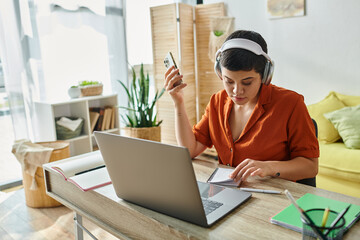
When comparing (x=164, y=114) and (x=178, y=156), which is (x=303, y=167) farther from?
(x=164, y=114)

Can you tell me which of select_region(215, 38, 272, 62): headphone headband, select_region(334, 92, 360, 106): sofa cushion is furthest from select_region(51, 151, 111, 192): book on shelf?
select_region(334, 92, 360, 106): sofa cushion

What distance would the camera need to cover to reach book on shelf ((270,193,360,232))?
87cm

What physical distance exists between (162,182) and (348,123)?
2.48 meters

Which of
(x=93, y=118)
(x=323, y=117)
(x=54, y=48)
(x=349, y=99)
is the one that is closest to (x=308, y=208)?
(x=323, y=117)

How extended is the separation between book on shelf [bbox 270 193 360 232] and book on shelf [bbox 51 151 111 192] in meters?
0.65

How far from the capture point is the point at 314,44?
349 centimetres

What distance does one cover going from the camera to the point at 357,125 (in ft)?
9.28

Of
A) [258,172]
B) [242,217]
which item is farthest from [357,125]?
[242,217]

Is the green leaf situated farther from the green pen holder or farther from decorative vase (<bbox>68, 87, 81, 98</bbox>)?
the green pen holder

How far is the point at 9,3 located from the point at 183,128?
259 cm

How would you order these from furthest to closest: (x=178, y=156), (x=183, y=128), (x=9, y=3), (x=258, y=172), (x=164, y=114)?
(x=164, y=114) → (x=9, y=3) → (x=183, y=128) → (x=258, y=172) → (x=178, y=156)

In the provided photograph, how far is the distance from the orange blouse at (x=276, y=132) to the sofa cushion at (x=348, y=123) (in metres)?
1.62

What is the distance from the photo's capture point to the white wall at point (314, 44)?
326cm

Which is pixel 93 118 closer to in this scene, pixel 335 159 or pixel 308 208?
pixel 335 159
